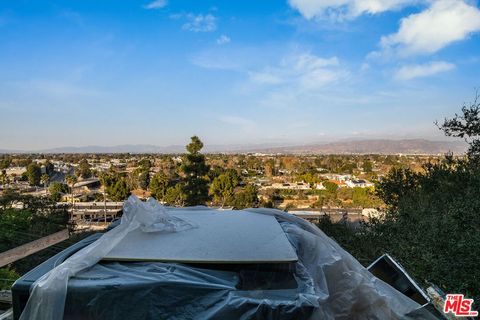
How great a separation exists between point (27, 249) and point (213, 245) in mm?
2010

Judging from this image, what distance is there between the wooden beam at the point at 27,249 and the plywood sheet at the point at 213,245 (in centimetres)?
142

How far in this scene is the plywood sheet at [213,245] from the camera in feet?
5.05

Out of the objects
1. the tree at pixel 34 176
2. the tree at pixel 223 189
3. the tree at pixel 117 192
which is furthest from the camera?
the tree at pixel 34 176

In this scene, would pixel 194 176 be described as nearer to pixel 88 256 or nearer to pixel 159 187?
pixel 159 187

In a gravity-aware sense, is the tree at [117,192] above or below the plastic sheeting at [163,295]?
below

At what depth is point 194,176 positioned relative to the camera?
1942cm

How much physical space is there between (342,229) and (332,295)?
8.22m

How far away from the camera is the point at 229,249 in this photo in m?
1.62

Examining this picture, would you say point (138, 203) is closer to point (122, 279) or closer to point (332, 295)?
point (122, 279)

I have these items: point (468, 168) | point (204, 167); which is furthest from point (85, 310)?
point (204, 167)

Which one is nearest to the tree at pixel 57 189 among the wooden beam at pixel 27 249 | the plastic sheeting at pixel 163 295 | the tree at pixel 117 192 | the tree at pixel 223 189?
the tree at pixel 117 192

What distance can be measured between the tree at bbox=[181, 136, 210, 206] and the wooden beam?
16.0 metres

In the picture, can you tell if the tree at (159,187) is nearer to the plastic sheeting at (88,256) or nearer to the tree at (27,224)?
the tree at (27,224)

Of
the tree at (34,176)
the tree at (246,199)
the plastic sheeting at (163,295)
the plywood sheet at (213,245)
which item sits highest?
the plywood sheet at (213,245)
